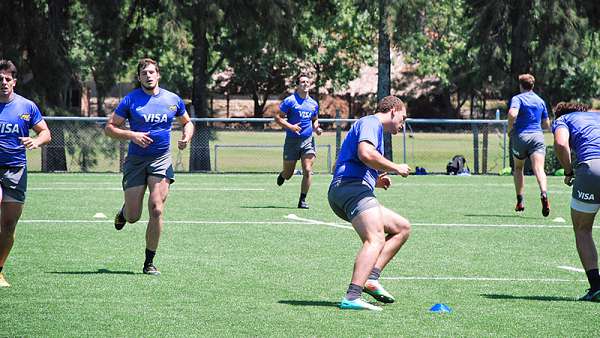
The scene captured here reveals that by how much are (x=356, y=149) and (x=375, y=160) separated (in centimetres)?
32

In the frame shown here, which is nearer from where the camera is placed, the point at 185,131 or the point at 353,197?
the point at 353,197

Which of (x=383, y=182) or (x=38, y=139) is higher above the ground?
(x=38, y=139)

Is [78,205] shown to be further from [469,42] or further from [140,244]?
[469,42]

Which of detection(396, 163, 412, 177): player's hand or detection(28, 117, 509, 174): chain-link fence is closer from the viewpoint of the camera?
detection(396, 163, 412, 177): player's hand

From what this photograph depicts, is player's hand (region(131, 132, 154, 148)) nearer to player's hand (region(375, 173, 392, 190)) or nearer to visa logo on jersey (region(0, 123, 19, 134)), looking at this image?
visa logo on jersey (region(0, 123, 19, 134))

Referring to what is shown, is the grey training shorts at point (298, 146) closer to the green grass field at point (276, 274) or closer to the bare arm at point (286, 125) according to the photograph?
the bare arm at point (286, 125)

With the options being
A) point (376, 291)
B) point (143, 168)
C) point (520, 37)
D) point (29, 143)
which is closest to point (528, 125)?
point (143, 168)

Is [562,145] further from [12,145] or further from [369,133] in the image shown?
[12,145]

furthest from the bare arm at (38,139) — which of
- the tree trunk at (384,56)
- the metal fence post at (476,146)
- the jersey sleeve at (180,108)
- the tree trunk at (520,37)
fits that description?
the tree trunk at (520,37)

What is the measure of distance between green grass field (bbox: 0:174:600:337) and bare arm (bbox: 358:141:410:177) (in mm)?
1125

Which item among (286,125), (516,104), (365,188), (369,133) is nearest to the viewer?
(369,133)

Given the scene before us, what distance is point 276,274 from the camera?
10.8 m

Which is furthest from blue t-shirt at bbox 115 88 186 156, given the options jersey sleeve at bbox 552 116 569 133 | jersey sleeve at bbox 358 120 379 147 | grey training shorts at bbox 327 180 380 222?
jersey sleeve at bbox 552 116 569 133

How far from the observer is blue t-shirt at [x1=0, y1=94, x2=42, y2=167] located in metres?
9.65
